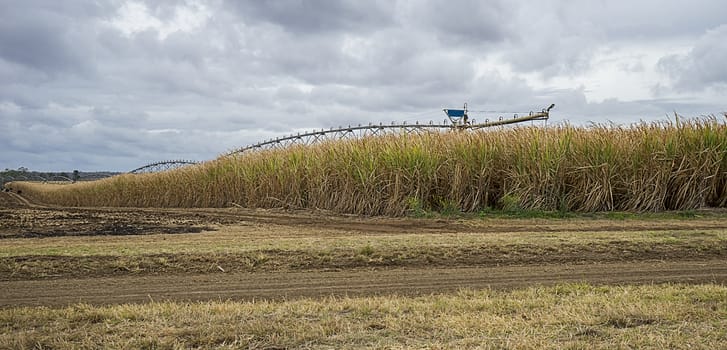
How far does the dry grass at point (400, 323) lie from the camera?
4672 millimetres

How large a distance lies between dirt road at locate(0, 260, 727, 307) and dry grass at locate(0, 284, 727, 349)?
576mm

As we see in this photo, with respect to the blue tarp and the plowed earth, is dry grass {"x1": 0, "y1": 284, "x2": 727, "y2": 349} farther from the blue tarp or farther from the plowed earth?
the blue tarp

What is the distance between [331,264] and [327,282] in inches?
42.7

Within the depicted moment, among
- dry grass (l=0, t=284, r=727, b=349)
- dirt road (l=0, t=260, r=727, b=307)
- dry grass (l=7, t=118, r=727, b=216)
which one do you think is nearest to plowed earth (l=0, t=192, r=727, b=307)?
dirt road (l=0, t=260, r=727, b=307)

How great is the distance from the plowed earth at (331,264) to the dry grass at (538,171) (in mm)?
3403

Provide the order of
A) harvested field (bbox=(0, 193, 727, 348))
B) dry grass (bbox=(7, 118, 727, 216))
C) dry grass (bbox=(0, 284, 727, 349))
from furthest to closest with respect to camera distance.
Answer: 1. dry grass (bbox=(7, 118, 727, 216))
2. harvested field (bbox=(0, 193, 727, 348))
3. dry grass (bbox=(0, 284, 727, 349))

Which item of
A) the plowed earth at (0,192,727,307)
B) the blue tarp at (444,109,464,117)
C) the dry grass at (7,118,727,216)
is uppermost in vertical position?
the blue tarp at (444,109,464,117)

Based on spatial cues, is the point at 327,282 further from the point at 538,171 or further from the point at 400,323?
the point at 538,171

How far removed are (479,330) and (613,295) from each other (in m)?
2.01

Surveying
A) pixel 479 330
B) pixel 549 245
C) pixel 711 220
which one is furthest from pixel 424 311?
pixel 711 220

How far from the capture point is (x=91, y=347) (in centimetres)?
462

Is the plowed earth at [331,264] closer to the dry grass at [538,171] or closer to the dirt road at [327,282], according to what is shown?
the dirt road at [327,282]

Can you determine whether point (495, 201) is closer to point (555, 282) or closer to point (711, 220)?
point (711, 220)

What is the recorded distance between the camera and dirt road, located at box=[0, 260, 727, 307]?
668 cm
